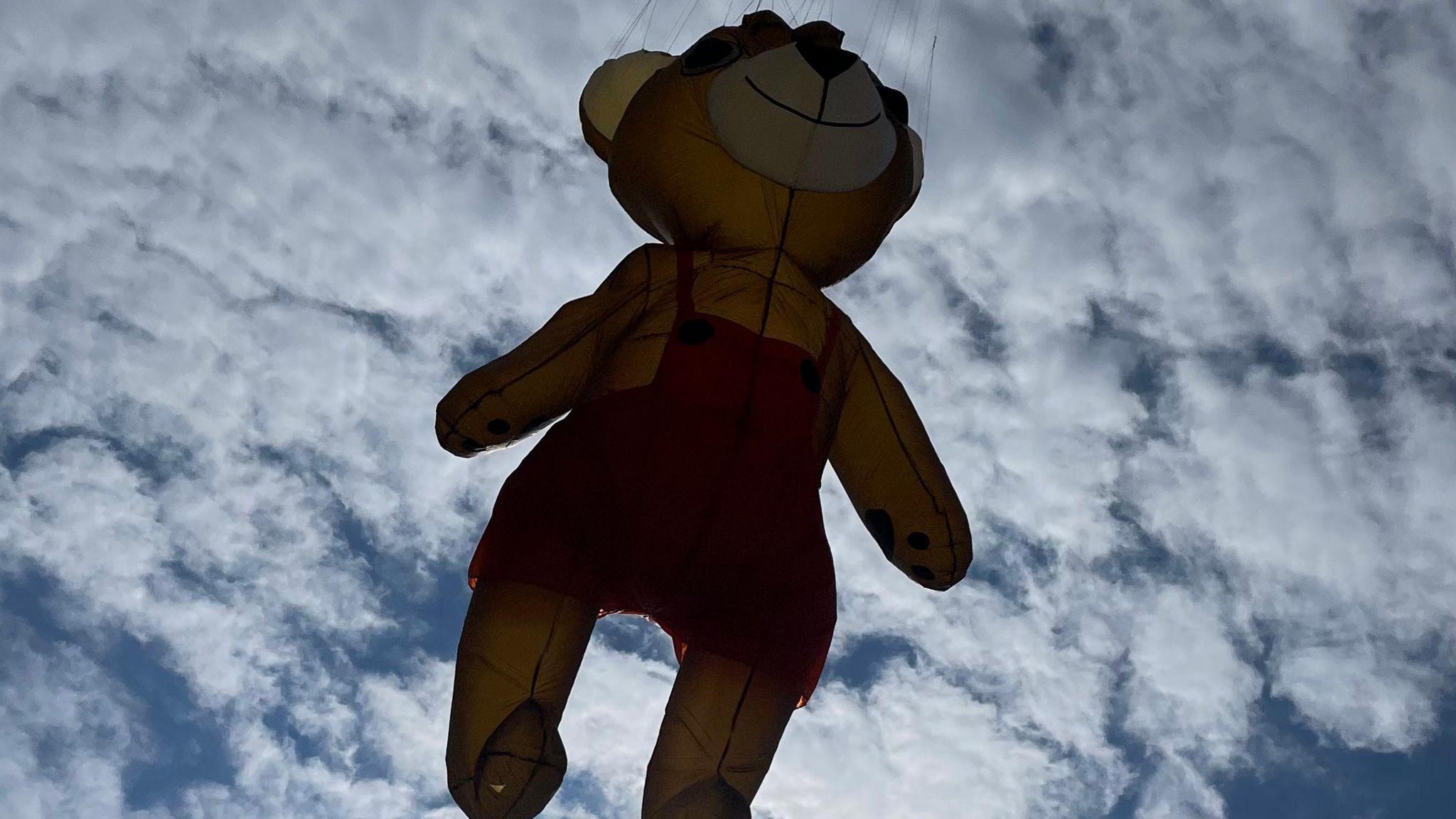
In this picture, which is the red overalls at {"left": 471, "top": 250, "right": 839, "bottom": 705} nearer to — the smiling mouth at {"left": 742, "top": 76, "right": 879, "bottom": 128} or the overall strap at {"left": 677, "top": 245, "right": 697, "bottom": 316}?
the overall strap at {"left": 677, "top": 245, "right": 697, "bottom": 316}

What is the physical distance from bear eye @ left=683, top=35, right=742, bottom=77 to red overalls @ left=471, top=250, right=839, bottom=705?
2.41 feet

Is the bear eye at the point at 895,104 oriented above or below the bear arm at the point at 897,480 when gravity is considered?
above

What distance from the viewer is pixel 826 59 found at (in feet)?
10.9

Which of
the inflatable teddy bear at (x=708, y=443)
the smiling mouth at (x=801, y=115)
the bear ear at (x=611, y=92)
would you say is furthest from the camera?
the bear ear at (x=611, y=92)

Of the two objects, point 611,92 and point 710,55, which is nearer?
point 710,55

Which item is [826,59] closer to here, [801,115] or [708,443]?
[801,115]

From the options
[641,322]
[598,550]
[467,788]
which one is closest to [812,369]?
[641,322]

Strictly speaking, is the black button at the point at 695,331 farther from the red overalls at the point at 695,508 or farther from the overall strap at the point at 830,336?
the overall strap at the point at 830,336

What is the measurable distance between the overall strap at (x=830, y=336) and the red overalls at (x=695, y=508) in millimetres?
193

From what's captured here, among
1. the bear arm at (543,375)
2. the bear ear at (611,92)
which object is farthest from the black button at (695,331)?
the bear ear at (611,92)

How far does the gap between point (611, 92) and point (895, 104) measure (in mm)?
929

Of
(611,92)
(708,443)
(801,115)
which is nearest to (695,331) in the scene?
(708,443)

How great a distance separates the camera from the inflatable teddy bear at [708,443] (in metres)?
3.12

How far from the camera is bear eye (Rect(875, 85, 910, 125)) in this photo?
3.70 m
